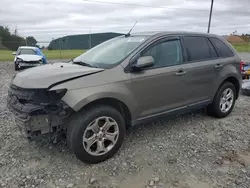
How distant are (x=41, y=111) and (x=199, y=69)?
2744mm

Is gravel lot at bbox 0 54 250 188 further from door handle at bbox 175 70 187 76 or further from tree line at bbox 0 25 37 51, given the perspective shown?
tree line at bbox 0 25 37 51

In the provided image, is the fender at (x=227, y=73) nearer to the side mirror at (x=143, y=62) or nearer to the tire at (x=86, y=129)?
the side mirror at (x=143, y=62)

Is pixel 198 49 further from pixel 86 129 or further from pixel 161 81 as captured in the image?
pixel 86 129

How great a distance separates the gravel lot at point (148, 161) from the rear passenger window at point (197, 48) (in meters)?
1.29

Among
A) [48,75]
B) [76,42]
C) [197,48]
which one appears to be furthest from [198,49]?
[76,42]

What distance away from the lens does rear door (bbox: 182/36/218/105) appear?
429cm

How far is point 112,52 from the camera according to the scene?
398cm

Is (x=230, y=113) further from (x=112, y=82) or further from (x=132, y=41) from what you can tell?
(x=112, y=82)

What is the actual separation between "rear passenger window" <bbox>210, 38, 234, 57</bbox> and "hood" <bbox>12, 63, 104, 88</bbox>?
2.63 metres

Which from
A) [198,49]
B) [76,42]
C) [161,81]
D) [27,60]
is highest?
[76,42]

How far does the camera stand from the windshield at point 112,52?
145 inches

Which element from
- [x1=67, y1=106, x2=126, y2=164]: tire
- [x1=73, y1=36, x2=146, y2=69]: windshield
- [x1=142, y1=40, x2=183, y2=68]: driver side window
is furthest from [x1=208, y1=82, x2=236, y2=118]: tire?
[x1=67, y1=106, x2=126, y2=164]: tire

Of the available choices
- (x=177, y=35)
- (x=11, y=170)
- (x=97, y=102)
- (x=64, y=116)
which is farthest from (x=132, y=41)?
(x=11, y=170)

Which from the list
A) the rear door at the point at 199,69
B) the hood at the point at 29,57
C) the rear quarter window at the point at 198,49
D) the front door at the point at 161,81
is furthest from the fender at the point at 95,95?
the hood at the point at 29,57
